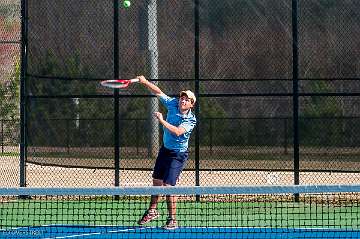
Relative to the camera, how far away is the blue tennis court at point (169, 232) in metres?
10.4

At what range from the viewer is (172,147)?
1096 cm

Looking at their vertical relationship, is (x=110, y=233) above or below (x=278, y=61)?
below

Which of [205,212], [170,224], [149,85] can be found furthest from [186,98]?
[205,212]

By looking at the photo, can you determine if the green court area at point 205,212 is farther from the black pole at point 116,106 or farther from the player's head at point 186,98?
→ the player's head at point 186,98

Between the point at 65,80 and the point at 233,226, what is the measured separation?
457 cm

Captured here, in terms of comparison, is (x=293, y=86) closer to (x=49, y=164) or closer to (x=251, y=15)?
(x=251, y=15)

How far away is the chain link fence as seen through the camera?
1451 centimetres

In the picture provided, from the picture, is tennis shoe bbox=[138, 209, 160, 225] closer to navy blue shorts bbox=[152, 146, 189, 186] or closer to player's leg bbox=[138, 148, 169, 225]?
player's leg bbox=[138, 148, 169, 225]

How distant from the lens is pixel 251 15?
1482 centimetres

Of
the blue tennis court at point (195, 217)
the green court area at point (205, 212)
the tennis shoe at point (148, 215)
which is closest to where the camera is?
the blue tennis court at point (195, 217)

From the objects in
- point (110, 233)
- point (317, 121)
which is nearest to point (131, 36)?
point (317, 121)

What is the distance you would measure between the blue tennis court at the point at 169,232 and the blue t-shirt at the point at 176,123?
0.84 m

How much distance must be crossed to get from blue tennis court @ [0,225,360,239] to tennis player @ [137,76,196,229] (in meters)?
0.19

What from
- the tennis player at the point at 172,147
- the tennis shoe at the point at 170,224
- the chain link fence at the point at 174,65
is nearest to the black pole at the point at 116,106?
the chain link fence at the point at 174,65
